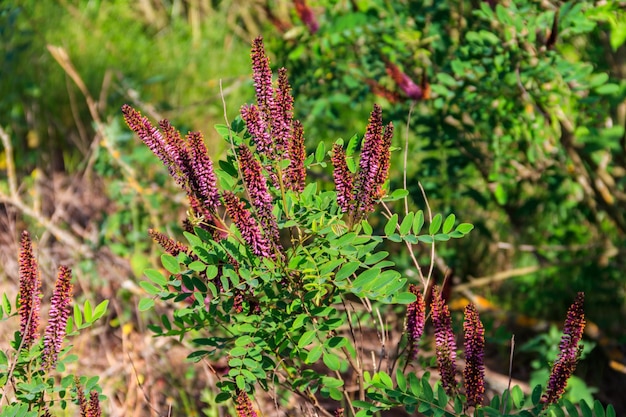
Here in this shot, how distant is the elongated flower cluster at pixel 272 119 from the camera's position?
1.59 m

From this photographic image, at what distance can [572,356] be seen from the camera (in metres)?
1.71

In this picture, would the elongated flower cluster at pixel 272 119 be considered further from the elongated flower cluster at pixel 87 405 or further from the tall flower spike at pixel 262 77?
the elongated flower cluster at pixel 87 405

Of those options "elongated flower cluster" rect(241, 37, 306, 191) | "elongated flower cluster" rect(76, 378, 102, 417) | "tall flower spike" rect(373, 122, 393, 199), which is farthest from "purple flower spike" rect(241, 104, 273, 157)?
"elongated flower cluster" rect(76, 378, 102, 417)

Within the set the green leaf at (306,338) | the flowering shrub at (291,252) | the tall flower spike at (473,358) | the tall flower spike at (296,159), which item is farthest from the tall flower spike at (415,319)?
the tall flower spike at (296,159)

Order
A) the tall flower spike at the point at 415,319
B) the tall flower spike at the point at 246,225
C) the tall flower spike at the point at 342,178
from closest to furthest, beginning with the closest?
the tall flower spike at the point at 246,225, the tall flower spike at the point at 342,178, the tall flower spike at the point at 415,319

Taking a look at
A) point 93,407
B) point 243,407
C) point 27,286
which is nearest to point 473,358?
point 243,407

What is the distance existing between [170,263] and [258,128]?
364 millimetres

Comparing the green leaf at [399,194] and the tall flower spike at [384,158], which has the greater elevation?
the tall flower spike at [384,158]

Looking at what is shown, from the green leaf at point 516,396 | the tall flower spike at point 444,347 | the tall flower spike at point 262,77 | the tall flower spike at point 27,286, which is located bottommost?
the green leaf at point 516,396

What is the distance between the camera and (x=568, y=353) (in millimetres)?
1707

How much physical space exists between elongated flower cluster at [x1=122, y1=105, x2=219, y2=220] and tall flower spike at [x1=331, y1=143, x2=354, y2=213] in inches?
10.3

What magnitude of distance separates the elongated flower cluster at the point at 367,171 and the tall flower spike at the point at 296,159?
2.9 inches

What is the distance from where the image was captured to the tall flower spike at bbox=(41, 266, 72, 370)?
1730 mm

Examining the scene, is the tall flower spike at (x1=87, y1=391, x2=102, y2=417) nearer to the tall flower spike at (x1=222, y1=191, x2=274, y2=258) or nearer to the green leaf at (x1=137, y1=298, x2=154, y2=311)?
the green leaf at (x1=137, y1=298, x2=154, y2=311)
